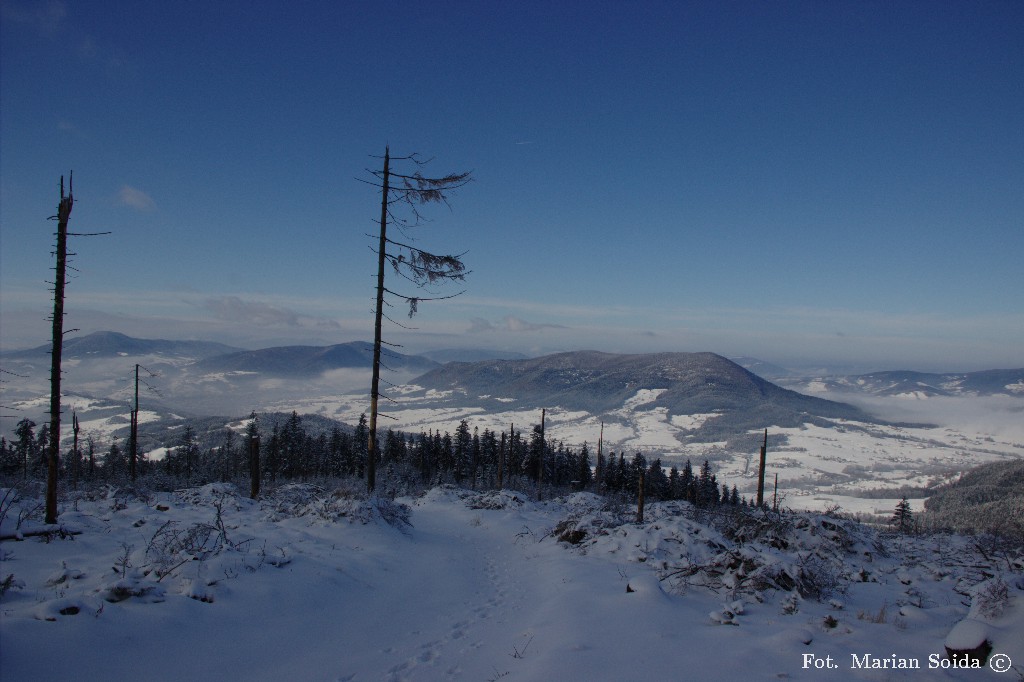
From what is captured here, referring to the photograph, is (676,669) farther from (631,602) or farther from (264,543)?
(264,543)

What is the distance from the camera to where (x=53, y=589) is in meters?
5.24

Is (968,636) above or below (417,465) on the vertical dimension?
above

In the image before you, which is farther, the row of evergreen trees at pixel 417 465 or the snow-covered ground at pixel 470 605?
the row of evergreen trees at pixel 417 465

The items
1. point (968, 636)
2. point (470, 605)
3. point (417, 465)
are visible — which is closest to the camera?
point (968, 636)

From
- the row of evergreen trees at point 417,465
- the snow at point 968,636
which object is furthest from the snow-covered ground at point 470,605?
the row of evergreen trees at point 417,465

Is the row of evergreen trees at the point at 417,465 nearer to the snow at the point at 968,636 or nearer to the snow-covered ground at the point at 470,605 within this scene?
the snow-covered ground at the point at 470,605

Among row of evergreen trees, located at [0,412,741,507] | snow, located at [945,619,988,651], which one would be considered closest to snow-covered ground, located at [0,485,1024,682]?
snow, located at [945,619,988,651]

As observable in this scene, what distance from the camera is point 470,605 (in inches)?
294

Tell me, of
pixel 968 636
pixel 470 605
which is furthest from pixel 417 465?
pixel 968 636

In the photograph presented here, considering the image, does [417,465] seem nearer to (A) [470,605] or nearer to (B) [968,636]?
(A) [470,605]

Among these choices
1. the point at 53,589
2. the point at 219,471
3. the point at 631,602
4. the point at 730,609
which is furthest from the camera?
the point at 219,471

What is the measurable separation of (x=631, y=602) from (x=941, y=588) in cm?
612

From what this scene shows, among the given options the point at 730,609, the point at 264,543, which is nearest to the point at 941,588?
the point at 730,609

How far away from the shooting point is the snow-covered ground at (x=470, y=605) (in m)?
4.31
